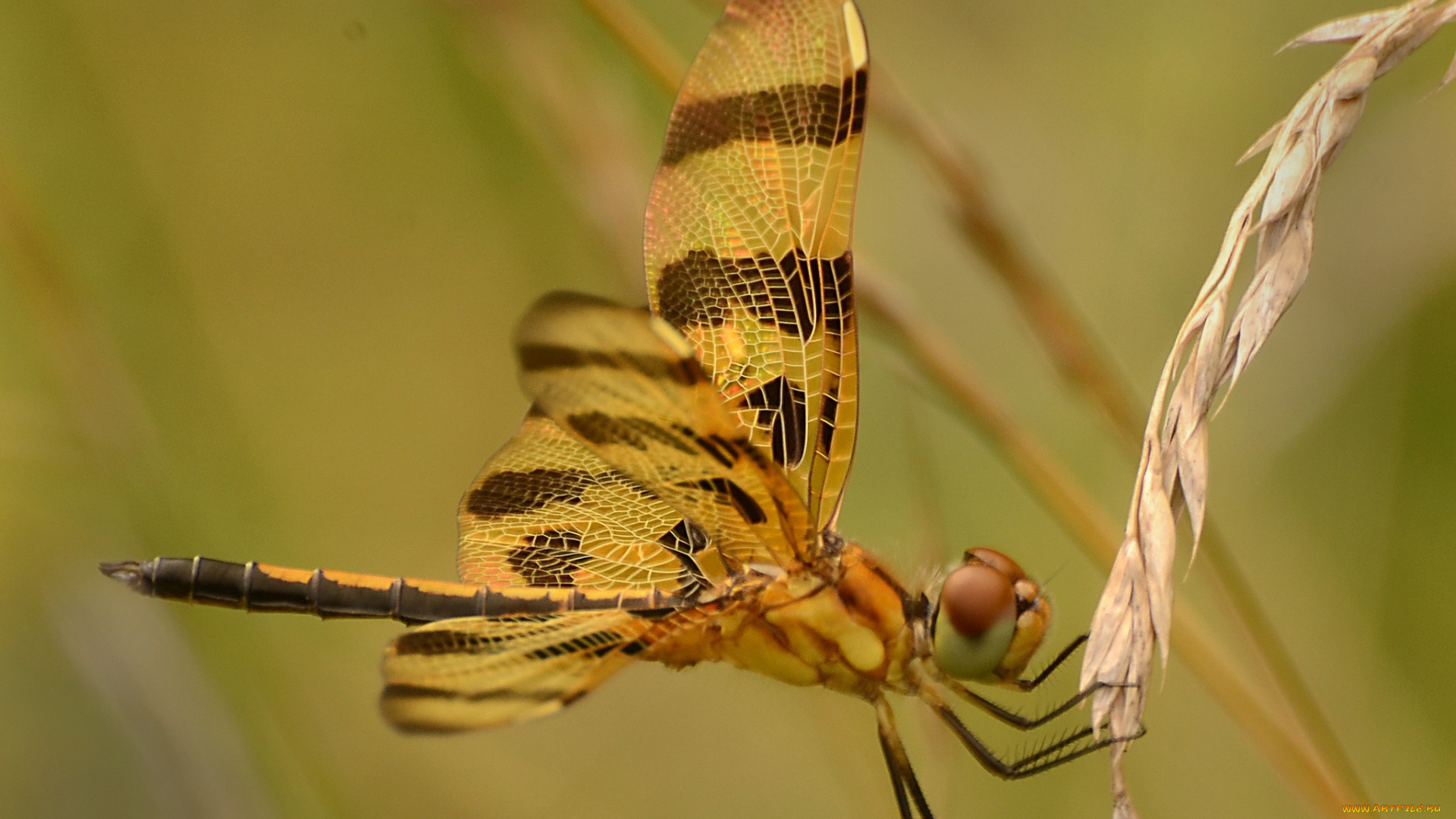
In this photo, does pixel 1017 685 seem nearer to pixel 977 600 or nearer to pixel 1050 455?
pixel 977 600

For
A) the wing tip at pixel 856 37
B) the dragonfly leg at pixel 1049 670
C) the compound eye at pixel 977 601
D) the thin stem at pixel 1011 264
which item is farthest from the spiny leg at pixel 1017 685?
the wing tip at pixel 856 37

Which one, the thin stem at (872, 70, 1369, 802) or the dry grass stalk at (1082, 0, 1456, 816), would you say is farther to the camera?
the thin stem at (872, 70, 1369, 802)

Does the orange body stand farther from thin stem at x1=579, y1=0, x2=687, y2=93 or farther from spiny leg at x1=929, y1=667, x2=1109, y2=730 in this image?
thin stem at x1=579, y1=0, x2=687, y2=93

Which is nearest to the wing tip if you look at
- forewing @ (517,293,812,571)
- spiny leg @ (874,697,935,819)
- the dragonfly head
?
forewing @ (517,293,812,571)

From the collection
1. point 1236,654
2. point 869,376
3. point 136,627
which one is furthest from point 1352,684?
point 136,627

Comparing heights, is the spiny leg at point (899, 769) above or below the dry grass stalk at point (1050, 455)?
below

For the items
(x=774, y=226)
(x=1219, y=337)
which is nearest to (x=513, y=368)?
(x=774, y=226)

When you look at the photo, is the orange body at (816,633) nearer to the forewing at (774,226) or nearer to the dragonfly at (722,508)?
the dragonfly at (722,508)

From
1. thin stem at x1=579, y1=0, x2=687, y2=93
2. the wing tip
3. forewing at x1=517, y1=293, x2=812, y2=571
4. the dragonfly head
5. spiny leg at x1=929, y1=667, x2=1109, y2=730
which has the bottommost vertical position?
spiny leg at x1=929, y1=667, x2=1109, y2=730
